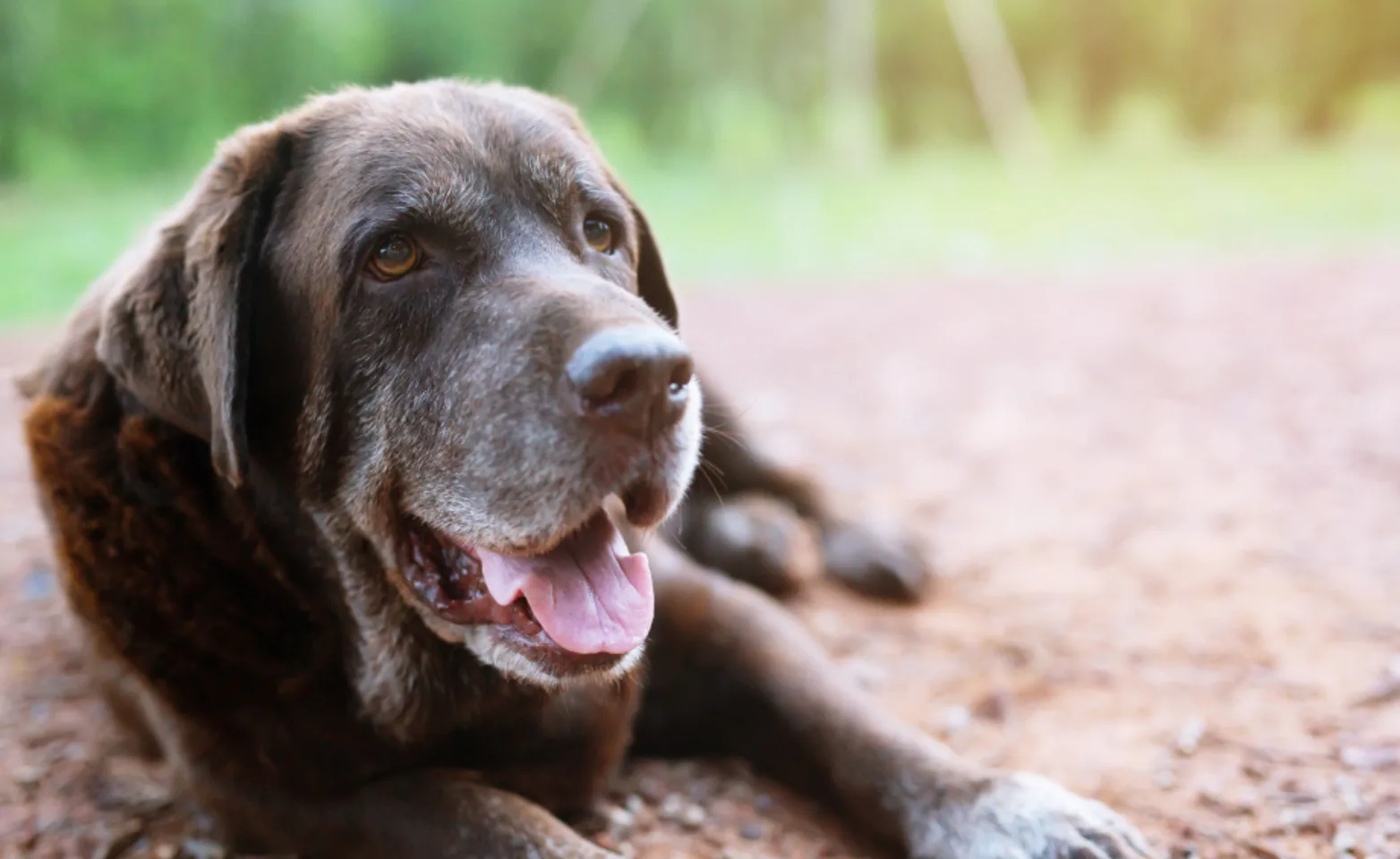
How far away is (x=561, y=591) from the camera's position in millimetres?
2068

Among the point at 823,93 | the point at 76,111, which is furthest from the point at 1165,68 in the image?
the point at 76,111

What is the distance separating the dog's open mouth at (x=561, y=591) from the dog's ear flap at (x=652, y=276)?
724 mm

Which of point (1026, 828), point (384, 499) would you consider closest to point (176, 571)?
point (384, 499)

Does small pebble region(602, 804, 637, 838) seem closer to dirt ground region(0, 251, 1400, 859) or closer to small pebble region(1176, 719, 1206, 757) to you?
dirt ground region(0, 251, 1400, 859)

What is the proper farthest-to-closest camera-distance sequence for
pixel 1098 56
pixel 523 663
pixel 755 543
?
pixel 1098 56 < pixel 755 543 < pixel 523 663

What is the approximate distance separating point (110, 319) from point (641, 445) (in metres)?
1.10

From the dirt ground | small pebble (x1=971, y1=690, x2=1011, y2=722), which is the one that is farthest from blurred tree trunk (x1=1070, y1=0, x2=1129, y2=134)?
small pebble (x1=971, y1=690, x2=1011, y2=722)

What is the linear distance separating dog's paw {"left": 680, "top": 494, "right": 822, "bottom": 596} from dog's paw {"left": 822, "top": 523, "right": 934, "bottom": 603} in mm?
108

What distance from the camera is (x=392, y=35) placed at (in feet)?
29.5

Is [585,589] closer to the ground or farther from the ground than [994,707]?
farther from the ground

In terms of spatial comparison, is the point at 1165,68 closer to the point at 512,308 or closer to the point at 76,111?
the point at 76,111

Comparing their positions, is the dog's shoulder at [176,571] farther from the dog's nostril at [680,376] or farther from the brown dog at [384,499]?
the dog's nostril at [680,376]

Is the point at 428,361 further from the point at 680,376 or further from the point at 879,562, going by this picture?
the point at 879,562

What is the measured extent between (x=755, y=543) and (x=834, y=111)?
9511mm
